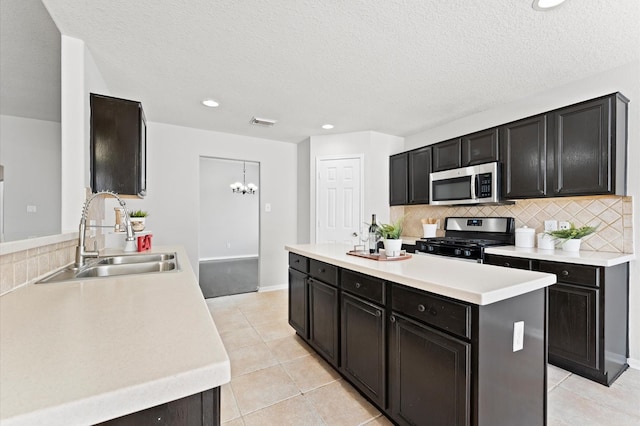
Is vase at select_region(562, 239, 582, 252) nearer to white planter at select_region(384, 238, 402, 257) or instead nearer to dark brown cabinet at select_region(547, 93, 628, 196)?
dark brown cabinet at select_region(547, 93, 628, 196)

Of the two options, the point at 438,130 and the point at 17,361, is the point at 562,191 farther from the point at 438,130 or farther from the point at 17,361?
the point at 17,361

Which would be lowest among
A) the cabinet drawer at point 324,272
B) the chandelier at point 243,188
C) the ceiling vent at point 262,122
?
the cabinet drawer at point 324,272

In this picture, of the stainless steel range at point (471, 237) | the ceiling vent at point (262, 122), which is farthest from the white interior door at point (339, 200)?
the stainless steel range at point (471, 237)

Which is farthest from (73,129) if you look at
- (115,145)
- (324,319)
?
(324,319)

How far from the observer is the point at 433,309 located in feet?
4.54

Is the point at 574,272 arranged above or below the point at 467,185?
below

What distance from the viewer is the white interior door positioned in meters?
4.28

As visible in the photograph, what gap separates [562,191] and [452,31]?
5.51 feet

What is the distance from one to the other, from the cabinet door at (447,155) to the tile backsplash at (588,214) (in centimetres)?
63

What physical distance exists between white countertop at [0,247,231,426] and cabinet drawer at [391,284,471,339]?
1.01 m

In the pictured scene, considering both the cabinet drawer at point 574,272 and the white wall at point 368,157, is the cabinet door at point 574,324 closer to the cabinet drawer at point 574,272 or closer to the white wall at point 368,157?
the cabinet drawer at point 574,272

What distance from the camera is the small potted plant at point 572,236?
2387 millimetres

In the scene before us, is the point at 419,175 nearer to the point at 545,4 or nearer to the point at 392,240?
the point at 392,240

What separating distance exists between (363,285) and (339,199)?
2.60 m
